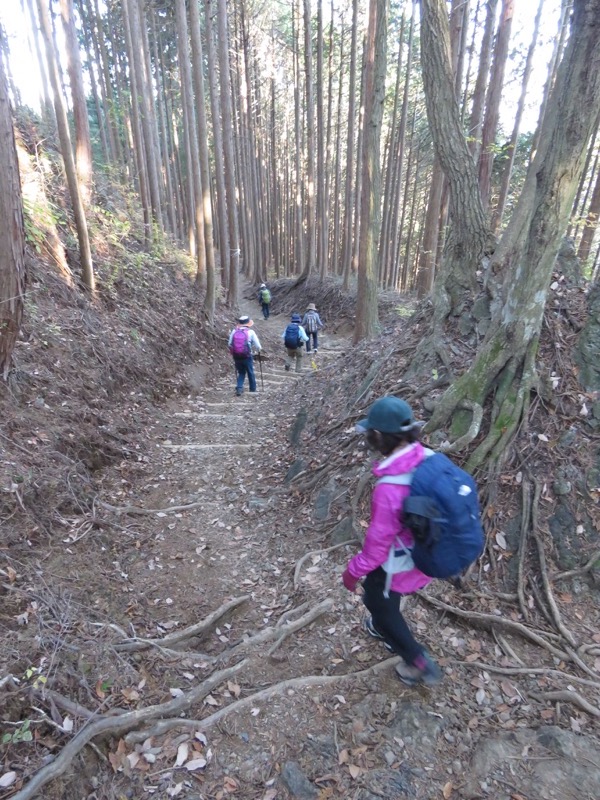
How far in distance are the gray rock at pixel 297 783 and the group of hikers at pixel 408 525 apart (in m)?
0.97

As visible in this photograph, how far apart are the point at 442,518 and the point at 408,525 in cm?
21

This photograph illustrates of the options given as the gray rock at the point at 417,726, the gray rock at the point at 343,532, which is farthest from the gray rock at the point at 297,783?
the gray rock at the point at 343,532

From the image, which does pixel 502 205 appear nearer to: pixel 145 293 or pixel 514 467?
pixel 145 293

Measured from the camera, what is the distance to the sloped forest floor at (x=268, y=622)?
2.73 metres

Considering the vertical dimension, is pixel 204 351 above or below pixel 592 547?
below

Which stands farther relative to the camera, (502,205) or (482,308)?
(502,205)

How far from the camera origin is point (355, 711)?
3.04 meters

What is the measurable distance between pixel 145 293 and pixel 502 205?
43.1ft

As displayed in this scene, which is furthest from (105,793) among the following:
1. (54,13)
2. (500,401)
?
(54,13)

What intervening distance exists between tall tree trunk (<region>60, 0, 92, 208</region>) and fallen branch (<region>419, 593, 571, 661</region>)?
419 inches

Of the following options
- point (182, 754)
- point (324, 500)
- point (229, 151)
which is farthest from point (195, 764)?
point (229, 151)

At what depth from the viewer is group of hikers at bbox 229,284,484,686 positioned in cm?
241

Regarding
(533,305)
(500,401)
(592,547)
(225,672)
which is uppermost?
(533,305)

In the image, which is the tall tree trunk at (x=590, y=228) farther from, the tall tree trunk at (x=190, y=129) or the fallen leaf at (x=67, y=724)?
the fallen leaf at (x=67, y=724)
